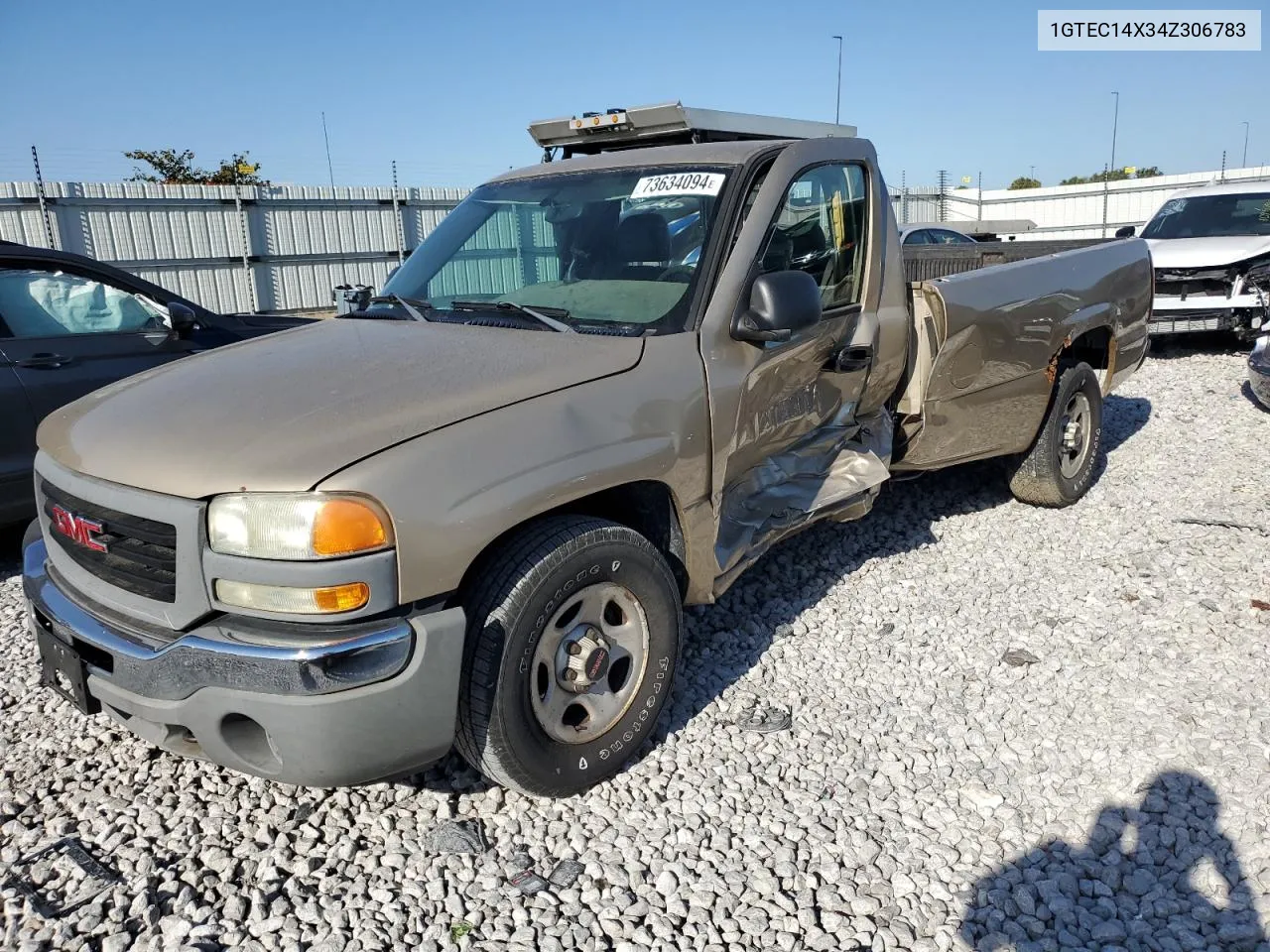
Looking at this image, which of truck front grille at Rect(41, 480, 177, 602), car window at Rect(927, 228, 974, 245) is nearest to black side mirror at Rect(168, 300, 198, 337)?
truck front grille at Rect(41, 480, 177, 602)

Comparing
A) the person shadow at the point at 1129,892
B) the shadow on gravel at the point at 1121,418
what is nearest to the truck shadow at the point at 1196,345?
the shadow on gravel at the point at 1121,418

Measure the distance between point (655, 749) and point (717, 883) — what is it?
2.27ft

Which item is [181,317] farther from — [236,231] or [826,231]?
[236,231]

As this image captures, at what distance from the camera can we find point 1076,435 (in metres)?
5.67

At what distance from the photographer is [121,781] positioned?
3072mm

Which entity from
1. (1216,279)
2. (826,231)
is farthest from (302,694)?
(1216,279)

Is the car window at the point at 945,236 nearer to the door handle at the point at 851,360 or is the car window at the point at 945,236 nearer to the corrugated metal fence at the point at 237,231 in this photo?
the corrugated metal fence at the point at 237,231

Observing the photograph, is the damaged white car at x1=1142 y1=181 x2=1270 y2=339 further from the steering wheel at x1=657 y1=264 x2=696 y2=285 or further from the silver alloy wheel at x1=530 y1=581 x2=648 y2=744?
the silver alloy wheel at x1=530 y1=581 x2=648 y2=744

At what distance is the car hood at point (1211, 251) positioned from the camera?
9.97 meters

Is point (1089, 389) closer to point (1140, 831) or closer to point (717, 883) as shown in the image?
point (1140, 831)

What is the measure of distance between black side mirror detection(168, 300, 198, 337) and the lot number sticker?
3.11 m

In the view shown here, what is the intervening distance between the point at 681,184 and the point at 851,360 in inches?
41.0

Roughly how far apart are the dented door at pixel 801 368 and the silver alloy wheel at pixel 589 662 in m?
0.54

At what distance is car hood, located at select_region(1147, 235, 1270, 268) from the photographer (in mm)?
9969
